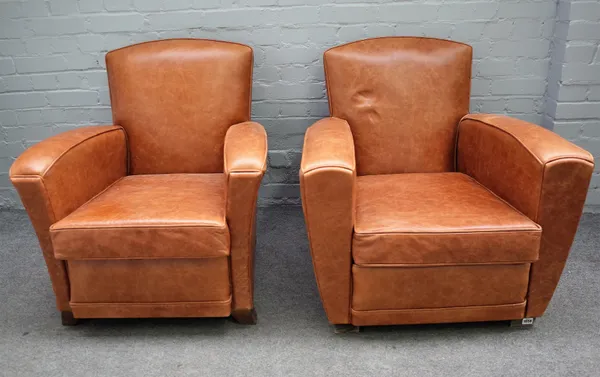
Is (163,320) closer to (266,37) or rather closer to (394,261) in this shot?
(394,261)

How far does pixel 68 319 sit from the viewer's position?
1.93 metres

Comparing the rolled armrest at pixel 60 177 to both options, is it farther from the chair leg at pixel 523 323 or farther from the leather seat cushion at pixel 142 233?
the chair leg at pixel 523 323

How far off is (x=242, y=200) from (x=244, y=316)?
46 centimetres

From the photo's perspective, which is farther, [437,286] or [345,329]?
[345,329]

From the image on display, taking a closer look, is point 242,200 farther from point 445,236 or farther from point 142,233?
point 445,236

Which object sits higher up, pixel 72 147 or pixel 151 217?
pixel 72 147

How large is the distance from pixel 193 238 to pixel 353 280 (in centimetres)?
53

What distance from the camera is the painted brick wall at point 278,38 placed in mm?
2537

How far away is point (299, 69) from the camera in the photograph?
2.65 m

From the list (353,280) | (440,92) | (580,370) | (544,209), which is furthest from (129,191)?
(580,370)

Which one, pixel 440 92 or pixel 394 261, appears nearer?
pixel 394 261

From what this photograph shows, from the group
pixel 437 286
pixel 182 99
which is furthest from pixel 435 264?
pixel 182 99

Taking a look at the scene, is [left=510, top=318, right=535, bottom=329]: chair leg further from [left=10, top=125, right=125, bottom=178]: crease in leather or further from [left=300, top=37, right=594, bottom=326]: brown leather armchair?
[left=10, top=125, right=125, bottom=178]: crease in leather

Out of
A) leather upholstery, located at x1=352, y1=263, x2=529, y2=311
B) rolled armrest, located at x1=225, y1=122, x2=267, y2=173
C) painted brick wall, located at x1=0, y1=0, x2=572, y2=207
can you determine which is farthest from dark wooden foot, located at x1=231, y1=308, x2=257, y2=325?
painted brick wall, located at x1=0, y1=0, x2=572, y2=207
